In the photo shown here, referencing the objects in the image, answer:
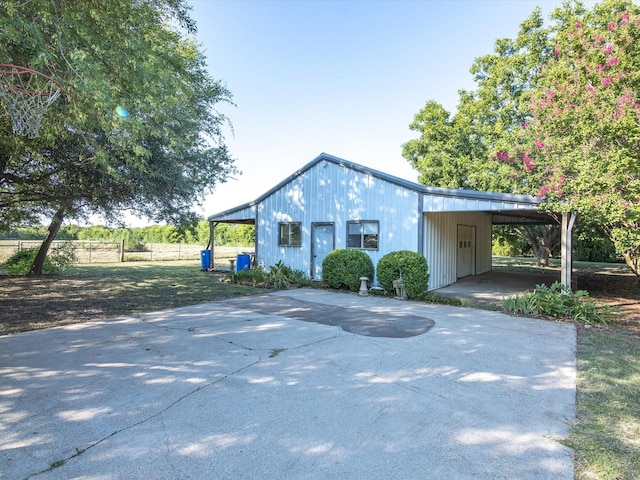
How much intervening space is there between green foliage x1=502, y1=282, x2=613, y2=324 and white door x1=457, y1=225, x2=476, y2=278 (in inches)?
219

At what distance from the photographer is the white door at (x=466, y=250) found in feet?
43.8

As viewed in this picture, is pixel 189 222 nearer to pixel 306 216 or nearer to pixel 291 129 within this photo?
pixel 306 216

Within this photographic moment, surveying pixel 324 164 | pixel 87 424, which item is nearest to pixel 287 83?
pixel 324 164

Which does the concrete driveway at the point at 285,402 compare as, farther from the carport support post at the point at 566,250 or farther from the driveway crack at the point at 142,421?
the carport support post at the point at 566,250

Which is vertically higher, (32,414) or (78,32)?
(78,32)

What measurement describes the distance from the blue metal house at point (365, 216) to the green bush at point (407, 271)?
78 centimetres

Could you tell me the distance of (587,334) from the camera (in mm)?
5945

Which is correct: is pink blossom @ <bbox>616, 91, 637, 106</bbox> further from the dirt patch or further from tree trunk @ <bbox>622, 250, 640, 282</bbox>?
tree trunk @ <bbox>622, 250, 640, 282</bbox>

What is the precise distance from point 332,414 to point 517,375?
2.38 metres

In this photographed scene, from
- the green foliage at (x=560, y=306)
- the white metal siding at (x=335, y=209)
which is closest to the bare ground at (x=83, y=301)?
the green foliage at (x=560, y=306)

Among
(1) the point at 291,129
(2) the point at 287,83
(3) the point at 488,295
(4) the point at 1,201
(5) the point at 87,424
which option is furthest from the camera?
(1) the point at 291,129

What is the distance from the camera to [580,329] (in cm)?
629

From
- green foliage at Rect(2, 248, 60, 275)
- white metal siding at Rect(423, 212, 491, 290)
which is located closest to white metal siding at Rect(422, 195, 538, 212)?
white metal siding at Rect(423, 212, 491, 290)

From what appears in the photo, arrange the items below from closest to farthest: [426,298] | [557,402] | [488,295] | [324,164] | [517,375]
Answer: [557,402] < [517,375] < [426,298] < [488,295] < [324,164]
